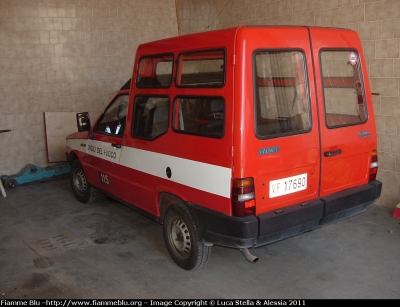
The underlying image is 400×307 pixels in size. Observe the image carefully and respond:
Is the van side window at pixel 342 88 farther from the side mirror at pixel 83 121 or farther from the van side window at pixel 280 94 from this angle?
the side mirror at pixel 83 121

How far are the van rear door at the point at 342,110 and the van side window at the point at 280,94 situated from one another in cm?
18

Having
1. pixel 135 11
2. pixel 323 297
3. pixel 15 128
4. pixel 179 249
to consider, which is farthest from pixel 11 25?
pixel 323 297

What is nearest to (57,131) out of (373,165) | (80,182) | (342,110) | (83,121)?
(80,182)

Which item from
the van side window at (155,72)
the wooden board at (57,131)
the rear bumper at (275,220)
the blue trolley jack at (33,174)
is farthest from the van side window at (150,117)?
the wooden board at (57,131)

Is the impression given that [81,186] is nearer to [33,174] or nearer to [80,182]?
[80,182]

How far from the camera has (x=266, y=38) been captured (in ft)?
12.6

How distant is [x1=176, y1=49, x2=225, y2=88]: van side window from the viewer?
397 cm

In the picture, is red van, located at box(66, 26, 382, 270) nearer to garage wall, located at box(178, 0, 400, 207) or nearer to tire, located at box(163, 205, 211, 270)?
tire, located at box(163, 205, 211, 270)

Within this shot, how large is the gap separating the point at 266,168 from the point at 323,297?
129cm

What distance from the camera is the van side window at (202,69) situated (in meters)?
3.97

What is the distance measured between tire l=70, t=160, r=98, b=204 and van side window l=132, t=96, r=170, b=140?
6.38ft

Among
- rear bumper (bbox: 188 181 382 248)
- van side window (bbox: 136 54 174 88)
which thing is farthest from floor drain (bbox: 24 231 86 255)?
van side window (bbox: 136 54 174 88)

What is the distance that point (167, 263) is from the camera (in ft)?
15.8

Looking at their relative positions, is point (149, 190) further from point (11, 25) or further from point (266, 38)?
→ point (11, 25)
